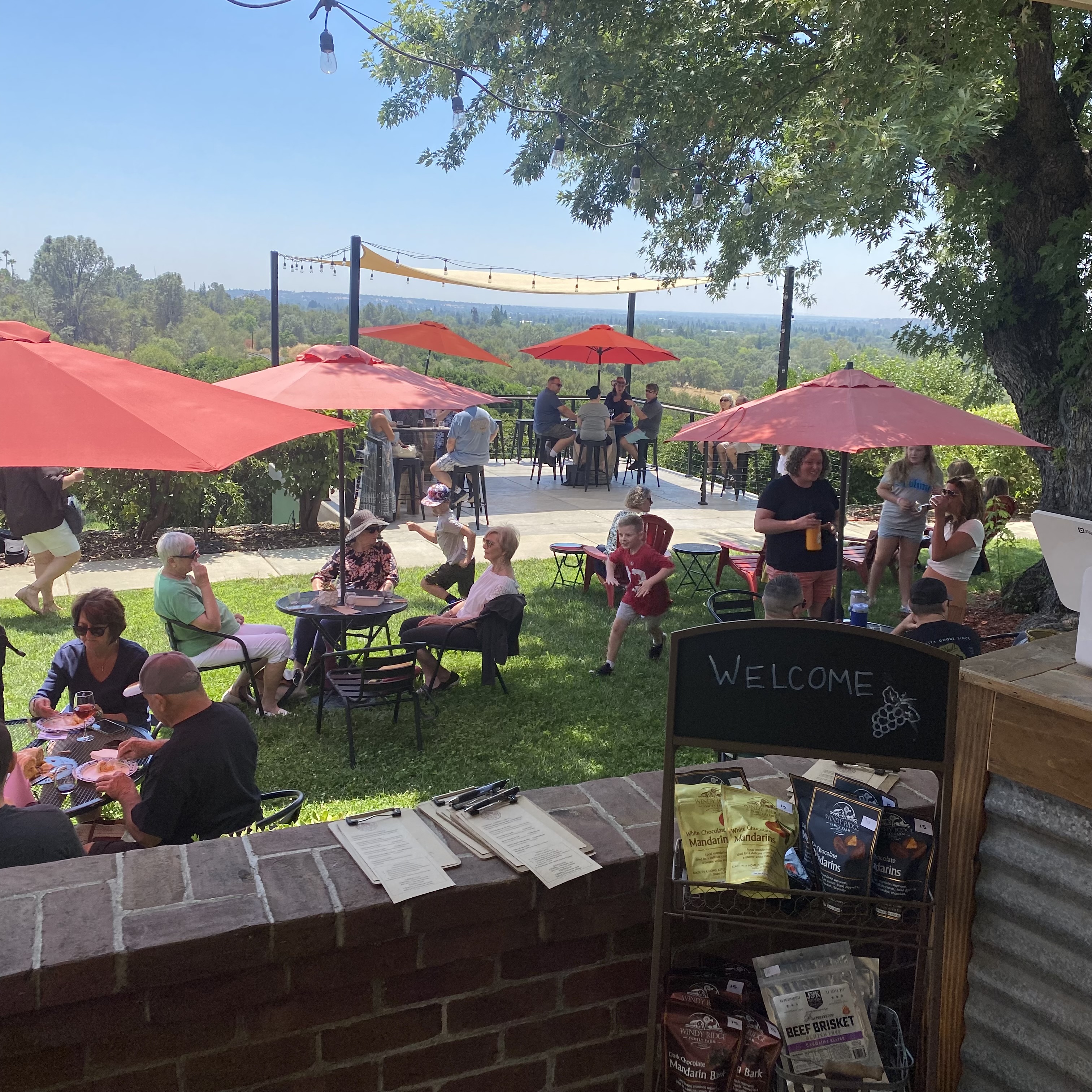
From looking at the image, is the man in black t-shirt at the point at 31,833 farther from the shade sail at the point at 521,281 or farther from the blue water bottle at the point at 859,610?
the shade sail at the point at 521,281

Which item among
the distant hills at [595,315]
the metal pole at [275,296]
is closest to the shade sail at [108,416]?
the metal pole at [275,296]

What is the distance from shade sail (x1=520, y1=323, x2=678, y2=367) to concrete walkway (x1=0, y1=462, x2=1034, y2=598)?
79.2 inches

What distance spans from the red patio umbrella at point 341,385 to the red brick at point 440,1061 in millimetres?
4177

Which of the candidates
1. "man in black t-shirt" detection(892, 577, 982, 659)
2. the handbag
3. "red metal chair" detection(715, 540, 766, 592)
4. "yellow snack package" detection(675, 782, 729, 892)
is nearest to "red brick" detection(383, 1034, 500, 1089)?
"yellow snack package" detection(675, 782, 729, 892)

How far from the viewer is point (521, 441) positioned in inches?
678

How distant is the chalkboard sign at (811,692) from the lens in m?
1.80

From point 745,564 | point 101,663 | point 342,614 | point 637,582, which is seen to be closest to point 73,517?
point 342,614

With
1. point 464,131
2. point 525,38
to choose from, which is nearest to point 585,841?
point 525,38

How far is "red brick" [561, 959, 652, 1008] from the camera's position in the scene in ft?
7.00

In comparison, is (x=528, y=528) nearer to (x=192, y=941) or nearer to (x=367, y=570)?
(x=367, y=570)

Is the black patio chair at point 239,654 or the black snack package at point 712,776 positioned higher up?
the black snack package at point 712,776

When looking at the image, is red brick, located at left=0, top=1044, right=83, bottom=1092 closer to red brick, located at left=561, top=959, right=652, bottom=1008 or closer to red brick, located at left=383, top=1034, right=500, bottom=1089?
red brick, located at left=383, top=1034, right=500, bottom=1089

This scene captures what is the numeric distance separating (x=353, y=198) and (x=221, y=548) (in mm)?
137070

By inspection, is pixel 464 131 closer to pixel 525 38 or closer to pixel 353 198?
pixel 525 38
